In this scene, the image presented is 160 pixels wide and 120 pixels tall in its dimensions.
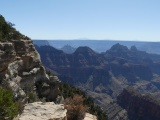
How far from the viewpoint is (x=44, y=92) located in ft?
177

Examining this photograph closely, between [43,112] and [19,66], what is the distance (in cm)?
2663

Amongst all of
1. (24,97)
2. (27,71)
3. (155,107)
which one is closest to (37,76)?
(27,71)

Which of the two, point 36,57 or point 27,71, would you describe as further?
point 36,57

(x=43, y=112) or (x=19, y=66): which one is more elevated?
(x=43, y=112)

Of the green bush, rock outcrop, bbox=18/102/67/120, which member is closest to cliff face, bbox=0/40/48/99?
the green bush

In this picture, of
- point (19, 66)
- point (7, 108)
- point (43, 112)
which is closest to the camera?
point (43, 112)

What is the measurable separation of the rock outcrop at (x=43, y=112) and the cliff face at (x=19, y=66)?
55.8ft

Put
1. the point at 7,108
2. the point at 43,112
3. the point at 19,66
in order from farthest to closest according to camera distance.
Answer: the point at 19,66 < the point at 7,108 < the point at 43,112

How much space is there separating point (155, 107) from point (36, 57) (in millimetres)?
150846

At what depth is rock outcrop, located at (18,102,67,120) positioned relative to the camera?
21253mm

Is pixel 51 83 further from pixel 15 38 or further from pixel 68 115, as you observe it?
pixel 68 115

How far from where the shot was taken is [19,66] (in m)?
47.9

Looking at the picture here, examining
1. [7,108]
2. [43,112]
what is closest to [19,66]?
[7,108]

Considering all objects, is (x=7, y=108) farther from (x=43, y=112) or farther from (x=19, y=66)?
(x=19, y=66)
